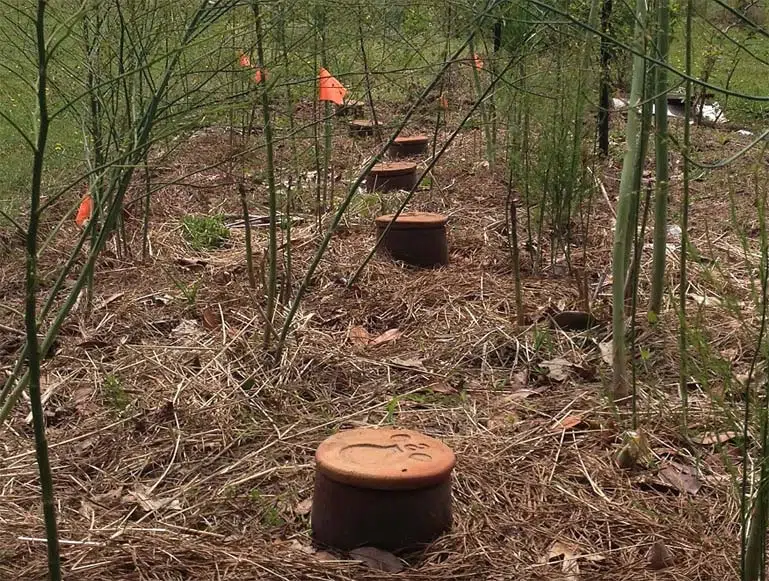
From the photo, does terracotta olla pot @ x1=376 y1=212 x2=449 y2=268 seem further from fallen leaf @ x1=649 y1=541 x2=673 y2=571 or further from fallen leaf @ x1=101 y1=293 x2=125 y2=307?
fallen leaf @ x1=649 y1=541 x2=673 y2=571

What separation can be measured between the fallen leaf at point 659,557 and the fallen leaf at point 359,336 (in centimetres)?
179

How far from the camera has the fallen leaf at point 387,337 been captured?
12.7 feet

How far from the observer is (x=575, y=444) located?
289cm

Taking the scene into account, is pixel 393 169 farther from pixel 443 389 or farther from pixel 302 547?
pixel 302 547

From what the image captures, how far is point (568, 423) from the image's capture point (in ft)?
9.87

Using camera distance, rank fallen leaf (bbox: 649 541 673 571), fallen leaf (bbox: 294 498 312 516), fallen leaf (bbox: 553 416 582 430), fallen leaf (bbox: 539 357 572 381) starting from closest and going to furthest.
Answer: fallen leaf (bbox: 649 541 673 571) < fallen leaf (bbox: 294 498 312 516) < fallen leaf (bbox: 553 416 582 430) < fallen leaf (bbox: 539 357 572 381)

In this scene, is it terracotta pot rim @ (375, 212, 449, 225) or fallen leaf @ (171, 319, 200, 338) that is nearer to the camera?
fallen leaf @ (171, 319, 200, 338)

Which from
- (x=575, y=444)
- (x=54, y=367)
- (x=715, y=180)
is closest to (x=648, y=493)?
(x=575, y=444)

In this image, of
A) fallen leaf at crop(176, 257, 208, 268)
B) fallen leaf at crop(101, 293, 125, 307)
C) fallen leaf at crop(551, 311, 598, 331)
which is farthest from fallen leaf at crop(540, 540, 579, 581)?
fallen leaf at crop(176, 257, 208, 268)

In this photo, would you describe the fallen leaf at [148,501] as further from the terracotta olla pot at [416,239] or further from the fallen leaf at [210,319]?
the terracotta olla pot at [416,239]

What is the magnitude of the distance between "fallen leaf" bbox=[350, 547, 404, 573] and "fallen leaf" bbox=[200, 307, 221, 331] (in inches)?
67.5

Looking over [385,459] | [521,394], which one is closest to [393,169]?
[521,394]

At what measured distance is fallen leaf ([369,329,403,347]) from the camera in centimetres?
386

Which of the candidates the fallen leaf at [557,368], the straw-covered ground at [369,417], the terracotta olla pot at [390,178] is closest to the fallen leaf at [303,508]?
the straw-covered ground at [369,417]
